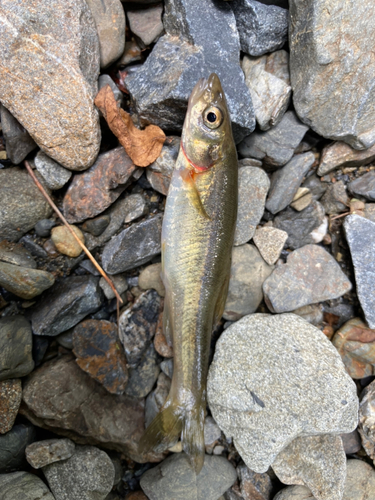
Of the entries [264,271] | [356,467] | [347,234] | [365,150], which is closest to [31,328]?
[264,271]

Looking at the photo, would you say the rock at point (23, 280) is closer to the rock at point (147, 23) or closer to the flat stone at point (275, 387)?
the flat stone at point (275, 387)

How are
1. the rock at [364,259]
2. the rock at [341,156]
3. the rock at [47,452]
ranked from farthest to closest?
the rock at [341,156], the rock at [364,259], the rock at [47,452]

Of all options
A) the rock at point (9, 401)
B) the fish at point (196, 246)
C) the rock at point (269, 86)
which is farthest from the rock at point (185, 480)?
the rock at point (269, 86)

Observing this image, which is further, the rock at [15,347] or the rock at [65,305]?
the rock at [65,305]

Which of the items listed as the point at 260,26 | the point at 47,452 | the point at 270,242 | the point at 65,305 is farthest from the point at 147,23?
the point at 47,452

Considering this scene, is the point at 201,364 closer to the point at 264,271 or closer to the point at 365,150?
the point at 264,271

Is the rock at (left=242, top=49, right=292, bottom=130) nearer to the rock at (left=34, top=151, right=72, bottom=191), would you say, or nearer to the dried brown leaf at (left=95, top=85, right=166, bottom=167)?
the dried brown leaf at (left=95, top=85, right=166, bottom=167)

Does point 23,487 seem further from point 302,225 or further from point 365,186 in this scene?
point 365,186
